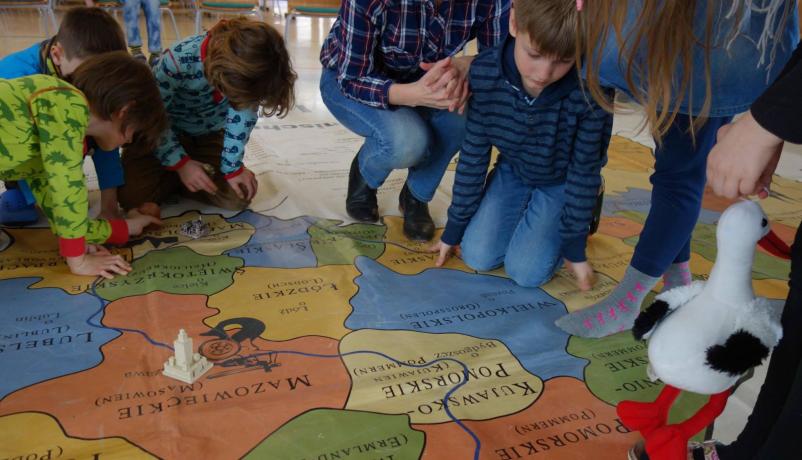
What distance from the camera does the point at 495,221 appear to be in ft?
3.84

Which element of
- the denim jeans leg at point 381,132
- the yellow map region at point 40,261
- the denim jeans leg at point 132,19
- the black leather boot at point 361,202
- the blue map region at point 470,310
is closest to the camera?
the blue map region at point 470,310

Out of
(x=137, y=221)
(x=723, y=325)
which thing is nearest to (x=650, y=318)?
(x=723, y=325)

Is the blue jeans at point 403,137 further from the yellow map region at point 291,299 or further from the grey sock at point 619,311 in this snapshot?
the grey sock at point 619,311

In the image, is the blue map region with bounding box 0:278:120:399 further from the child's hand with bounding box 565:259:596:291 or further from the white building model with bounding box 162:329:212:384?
the child's hand with bounding box 565:259:596:291

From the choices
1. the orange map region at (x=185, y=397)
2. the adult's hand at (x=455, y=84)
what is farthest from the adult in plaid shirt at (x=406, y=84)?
the orange map region at (x=185, y=397)

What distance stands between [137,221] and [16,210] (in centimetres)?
26

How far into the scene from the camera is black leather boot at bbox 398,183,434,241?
4.23 ft

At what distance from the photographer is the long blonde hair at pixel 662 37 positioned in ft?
2.14

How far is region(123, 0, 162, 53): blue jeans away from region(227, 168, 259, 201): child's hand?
2.17 metres

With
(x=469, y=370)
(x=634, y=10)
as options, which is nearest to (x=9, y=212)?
(x=469, y=370)

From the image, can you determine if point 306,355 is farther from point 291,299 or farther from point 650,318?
point 650,318

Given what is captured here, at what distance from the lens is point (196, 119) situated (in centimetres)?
138

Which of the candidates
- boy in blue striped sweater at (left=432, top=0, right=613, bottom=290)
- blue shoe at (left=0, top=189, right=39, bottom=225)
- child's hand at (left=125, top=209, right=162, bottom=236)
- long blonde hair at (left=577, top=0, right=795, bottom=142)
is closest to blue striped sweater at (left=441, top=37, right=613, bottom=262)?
boy in blue striped sweater at (left=432, top=0, right=613, bottom=290)

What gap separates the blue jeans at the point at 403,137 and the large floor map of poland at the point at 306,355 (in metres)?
0.15
